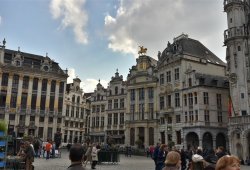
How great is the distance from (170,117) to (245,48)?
17.7 metres

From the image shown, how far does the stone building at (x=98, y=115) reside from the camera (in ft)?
209

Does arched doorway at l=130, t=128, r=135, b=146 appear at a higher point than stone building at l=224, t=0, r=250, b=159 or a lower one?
lower

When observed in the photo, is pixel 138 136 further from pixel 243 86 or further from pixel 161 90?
pixel 243 86

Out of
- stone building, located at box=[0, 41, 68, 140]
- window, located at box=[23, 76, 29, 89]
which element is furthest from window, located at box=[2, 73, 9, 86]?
window, located at box=[23, 76, 29, 89]

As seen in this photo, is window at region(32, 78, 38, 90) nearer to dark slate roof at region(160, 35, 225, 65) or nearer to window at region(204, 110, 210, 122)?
dark slate roof at region(160, 35, 225, 65)

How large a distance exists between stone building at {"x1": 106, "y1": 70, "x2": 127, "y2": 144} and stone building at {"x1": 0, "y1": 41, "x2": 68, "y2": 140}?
32.8 feet

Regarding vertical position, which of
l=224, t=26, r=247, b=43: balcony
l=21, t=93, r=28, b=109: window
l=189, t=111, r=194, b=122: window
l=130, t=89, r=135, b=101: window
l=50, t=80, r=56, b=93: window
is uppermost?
l=224, t=26, r=247, b=43: balcony

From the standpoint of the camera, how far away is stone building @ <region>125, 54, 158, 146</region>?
53.8 meters

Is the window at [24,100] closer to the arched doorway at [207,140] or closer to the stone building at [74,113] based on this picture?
the stone building at [74,113]

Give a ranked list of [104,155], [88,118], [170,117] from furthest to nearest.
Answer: [88,118] → [170,117] → [104,155]

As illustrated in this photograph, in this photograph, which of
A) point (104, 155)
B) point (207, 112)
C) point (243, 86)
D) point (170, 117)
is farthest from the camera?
point (170, 117)

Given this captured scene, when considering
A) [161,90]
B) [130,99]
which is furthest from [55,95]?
[161,90]

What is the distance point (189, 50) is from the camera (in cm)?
5072

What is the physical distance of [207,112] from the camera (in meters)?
44.3
